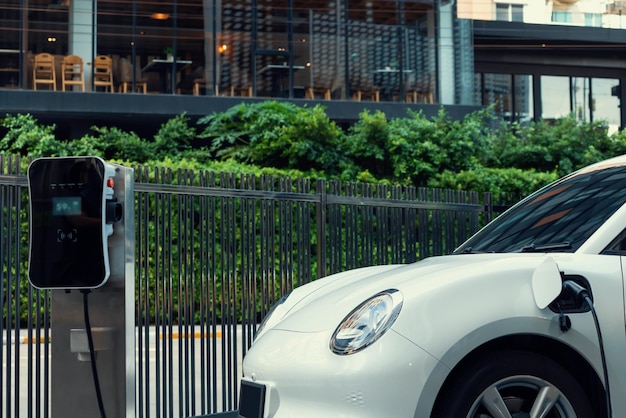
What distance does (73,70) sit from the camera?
26109mm

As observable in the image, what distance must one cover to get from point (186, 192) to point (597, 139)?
1939cm

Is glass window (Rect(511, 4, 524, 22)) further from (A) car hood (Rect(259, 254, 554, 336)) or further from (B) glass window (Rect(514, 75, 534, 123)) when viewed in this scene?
(A) car hood (Rect(259, 254, 554, 336))

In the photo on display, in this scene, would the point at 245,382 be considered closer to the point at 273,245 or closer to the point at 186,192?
the point at 186,192

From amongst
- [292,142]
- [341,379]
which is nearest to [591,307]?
[341,379]

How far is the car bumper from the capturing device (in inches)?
165

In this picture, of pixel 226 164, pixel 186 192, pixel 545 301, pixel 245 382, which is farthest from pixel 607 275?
pixel 226 164

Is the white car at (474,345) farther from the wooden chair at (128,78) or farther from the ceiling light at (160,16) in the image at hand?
the ceiling light at (160,16)

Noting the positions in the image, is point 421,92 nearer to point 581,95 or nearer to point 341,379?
point 581,95

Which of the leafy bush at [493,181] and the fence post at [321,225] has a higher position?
the leafy bush at [493,181]

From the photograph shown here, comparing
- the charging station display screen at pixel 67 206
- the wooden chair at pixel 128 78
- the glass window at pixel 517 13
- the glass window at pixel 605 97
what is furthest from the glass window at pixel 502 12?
the charging station display screen at pixel 67 206

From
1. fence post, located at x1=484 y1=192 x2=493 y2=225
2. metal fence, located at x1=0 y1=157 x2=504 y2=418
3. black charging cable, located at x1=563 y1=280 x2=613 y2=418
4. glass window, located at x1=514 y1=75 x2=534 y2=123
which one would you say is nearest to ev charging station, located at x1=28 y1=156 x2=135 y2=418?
metal fence, located at x1=0 y1=157 x2=504 y2=418

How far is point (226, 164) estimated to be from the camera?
17.0 meters

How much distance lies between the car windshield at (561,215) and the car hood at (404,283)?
0.27m

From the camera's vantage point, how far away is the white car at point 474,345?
4.24 m
